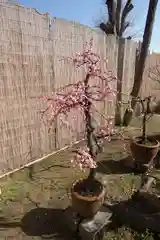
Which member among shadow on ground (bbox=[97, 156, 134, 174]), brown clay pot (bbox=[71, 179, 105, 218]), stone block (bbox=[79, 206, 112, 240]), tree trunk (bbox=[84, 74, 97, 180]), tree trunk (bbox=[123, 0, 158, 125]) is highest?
tree trunk (bbox=[123, 0, 158, 125])

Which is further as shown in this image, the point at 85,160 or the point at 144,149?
the point at 144,149

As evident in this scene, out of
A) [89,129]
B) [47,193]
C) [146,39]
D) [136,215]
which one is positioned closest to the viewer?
[89,129]

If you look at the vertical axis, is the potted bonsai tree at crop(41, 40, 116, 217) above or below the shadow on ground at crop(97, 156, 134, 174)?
above

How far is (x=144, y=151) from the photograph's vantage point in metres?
3.27

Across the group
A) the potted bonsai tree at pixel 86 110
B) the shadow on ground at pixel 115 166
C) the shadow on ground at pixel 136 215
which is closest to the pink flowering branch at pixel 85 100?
the potted bonsai tree at pixel 86 110

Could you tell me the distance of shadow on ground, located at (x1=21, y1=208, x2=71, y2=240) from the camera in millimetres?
2186

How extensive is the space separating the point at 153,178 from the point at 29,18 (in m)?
2.75

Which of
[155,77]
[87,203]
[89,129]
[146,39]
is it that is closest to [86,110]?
[89,129]

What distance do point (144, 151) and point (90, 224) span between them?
59.0 inches

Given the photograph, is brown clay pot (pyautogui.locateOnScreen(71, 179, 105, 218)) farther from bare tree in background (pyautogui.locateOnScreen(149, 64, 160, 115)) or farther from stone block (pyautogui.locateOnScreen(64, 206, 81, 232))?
bare tree in background (pyautogui.locateOnScreen(149, 64, 160, 115))

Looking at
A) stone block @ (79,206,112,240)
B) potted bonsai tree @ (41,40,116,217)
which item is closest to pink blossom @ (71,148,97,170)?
potted bonsai tree @ (41,40,116,217)

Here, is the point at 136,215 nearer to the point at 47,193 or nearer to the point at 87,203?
the point at 87,203

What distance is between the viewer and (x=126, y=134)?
5188 millimetres

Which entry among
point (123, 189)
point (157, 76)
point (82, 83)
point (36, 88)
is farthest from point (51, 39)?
point (157, 76)
